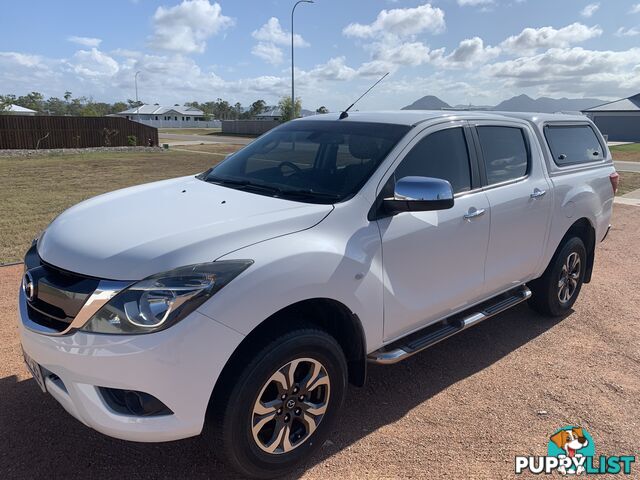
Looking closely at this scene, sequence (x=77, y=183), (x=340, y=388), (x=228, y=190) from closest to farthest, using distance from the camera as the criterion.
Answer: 1. (x=340, y=388)
2. (x=228, y=190)
3. (x=77, y=183)

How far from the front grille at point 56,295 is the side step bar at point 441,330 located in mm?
1611

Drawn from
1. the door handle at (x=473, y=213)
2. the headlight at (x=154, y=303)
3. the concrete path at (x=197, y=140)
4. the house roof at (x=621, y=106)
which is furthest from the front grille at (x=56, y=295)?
the house roof at (x=621, y=106)

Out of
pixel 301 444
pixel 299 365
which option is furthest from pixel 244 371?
pixel 301 444

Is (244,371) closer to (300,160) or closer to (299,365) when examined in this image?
(299,365)

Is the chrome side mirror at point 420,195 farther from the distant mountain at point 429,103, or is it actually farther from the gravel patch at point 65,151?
the gravel patch at point 65,151

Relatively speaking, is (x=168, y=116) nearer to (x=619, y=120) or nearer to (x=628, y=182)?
(x=619, y=120)

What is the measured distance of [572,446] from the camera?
300 cm

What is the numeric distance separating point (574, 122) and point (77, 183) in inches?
483

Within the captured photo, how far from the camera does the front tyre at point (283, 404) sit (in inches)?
Result: 91.8

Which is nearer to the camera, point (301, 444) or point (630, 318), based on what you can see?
point (301, 444)

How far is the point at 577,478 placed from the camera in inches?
108

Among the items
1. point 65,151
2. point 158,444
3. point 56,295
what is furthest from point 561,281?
point 65,151

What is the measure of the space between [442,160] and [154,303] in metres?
2.18

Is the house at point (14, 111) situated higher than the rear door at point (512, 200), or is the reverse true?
the house at point (14, 111)
